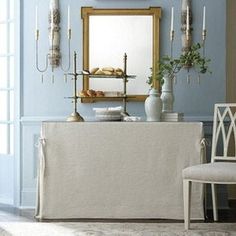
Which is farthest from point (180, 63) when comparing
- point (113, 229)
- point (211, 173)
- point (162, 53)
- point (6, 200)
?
point (6, 200)

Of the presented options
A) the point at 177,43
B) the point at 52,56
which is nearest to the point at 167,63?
the point at 177,43

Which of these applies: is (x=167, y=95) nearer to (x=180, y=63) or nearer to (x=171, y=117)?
(x=171, y=117)

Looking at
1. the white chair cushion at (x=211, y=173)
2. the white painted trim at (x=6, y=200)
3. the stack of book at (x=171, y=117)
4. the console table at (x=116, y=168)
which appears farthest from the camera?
the white painted trim at (x=6, y=200)

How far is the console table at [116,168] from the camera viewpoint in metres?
4.21

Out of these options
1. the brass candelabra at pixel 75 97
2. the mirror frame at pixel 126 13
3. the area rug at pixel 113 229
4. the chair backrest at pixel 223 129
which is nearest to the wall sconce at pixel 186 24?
the mirror frame at pixel 126 13

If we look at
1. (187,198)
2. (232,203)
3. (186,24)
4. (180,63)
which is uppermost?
(186,24)

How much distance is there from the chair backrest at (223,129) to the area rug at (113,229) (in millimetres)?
519

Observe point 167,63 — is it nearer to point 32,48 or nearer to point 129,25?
point 129,25

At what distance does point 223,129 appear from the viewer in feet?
14.3

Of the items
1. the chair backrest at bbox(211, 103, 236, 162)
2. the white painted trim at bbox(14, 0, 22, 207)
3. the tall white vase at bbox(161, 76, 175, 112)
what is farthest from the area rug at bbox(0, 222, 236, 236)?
the tall white vase at bbox(161, 76, 175, 112)

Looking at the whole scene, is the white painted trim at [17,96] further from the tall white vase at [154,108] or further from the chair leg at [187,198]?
the chair leg at [187,198]

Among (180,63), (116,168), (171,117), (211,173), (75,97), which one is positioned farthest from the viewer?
(180,63)

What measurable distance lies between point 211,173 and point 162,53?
1389mm

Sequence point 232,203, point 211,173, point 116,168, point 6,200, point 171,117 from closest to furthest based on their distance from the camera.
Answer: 1. point 211,173
2. point 116,168
3. point 171,117
4. point 6,200
5. point 232,203
